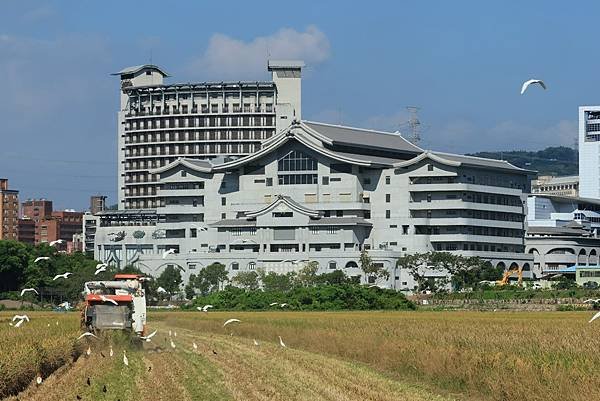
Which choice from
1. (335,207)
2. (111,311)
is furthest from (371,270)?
(111,311)

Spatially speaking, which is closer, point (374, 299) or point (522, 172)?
point (374, 299)

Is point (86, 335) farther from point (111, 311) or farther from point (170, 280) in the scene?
point (170, 280)

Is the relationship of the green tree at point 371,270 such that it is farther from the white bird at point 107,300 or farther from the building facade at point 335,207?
the white bird at point 107,300

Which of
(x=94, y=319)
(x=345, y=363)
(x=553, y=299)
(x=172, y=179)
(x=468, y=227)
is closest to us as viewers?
(x=345, y=363)

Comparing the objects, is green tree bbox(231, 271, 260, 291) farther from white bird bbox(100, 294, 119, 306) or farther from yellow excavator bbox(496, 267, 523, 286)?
white bird bbox(100, 294, 119, 306)

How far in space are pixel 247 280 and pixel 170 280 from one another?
9899 mm

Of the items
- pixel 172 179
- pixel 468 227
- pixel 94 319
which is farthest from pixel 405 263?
pixel 94 319

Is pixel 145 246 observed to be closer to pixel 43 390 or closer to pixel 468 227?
pixel 468 227

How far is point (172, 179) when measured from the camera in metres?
174

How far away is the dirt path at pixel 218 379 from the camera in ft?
97.5

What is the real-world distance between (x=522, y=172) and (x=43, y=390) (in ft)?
476

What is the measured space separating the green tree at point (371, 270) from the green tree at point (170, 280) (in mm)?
22311

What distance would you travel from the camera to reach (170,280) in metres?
149

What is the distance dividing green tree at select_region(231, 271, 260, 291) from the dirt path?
10015cm
